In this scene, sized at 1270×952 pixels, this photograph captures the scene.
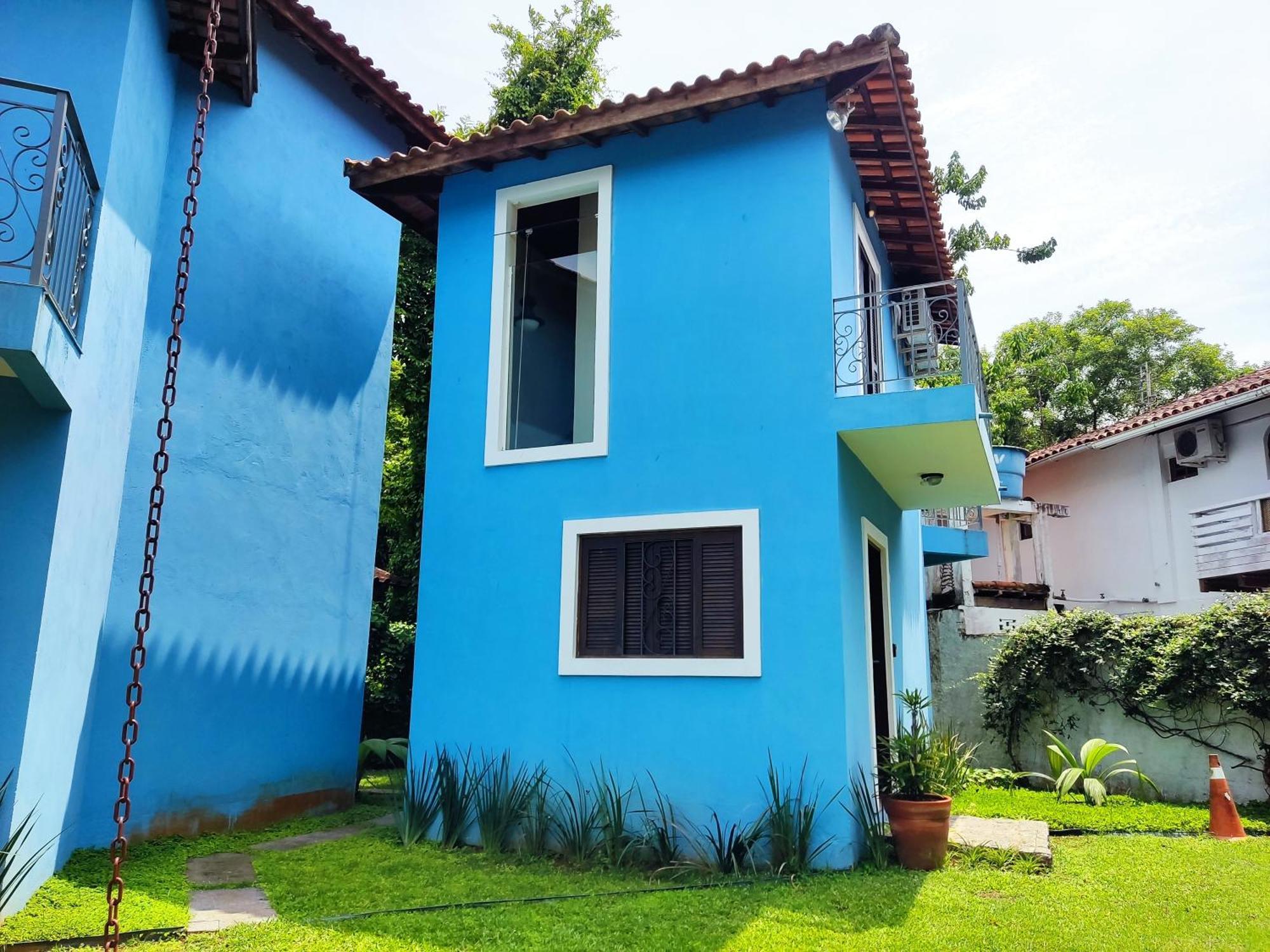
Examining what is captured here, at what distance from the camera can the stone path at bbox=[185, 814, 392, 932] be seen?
5129 millimetres

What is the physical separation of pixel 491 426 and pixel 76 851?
4.24m

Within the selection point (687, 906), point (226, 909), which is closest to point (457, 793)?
point (226, 909)

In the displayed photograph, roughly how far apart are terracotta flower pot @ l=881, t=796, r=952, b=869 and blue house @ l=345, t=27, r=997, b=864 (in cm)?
45

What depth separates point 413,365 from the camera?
43.1 feet

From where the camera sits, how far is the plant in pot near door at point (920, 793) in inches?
251

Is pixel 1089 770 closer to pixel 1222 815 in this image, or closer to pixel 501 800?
pixel 1222 815

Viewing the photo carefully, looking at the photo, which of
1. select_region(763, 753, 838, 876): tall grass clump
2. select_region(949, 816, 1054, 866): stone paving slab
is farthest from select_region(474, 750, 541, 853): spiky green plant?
select_region(949, 816, 1054, 866): stone paving slab

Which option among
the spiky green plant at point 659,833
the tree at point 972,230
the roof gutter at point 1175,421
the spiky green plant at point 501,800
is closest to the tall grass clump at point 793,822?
the spiky green plant at point 659,833

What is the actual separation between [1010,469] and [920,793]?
5.79 m

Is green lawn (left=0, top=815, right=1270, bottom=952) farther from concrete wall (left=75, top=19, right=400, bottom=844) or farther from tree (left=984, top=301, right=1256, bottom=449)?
tree (left=984, top=301, right=1256, bottom=449)

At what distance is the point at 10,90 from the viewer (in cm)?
618

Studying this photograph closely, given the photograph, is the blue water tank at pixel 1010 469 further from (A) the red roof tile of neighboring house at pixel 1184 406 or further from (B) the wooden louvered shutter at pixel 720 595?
(A) the red roof tile of neighboring house at pixel 1184 406

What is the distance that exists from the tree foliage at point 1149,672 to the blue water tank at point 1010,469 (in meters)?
1.64

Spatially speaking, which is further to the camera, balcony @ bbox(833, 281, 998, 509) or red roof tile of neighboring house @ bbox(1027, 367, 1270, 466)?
red roof tile of neighboring house @ bbox(1027, 367, 1270, 466)
